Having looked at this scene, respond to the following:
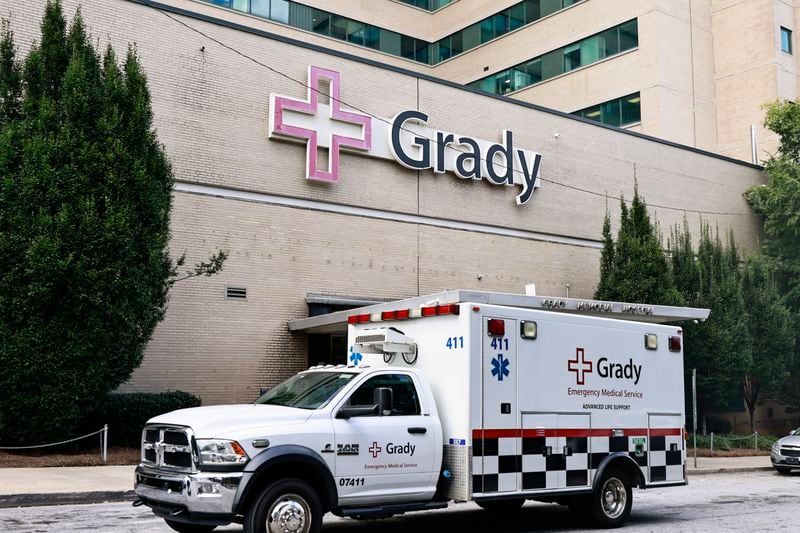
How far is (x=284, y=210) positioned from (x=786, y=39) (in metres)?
30.0

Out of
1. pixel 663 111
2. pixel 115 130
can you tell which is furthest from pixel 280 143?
pixel 663 111

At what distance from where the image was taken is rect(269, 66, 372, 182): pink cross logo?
2319 centimetres

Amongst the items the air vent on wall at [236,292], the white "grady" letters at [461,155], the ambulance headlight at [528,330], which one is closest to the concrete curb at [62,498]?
the ambulance headlight at [528,330]

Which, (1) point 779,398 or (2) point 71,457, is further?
(1) point 779,398

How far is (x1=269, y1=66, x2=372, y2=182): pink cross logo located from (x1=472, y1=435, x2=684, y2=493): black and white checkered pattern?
13.6 meters

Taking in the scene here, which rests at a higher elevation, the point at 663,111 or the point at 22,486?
the point at 663,111

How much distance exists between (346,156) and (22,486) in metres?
13.6

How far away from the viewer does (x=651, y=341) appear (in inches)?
502

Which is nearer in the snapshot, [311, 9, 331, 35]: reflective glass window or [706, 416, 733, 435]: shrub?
[706, 416, 733, 435]: shrub

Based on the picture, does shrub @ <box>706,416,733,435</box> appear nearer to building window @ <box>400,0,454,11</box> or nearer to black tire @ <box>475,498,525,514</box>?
black tire @ <box>475,498,525,514</box>

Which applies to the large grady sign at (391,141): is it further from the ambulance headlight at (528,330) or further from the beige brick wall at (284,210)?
the ambulance headlight at (528,330)

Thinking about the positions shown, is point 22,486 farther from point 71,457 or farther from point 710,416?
point 710,416

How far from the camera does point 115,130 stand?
1750cm

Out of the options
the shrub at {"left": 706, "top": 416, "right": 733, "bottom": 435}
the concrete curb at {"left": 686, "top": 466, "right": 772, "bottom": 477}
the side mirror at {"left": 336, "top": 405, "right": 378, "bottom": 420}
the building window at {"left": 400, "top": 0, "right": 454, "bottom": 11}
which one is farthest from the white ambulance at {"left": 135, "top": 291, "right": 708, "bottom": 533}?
the building window at {"left": 400, "top": 0, "right": 454, "bottom": 11}
